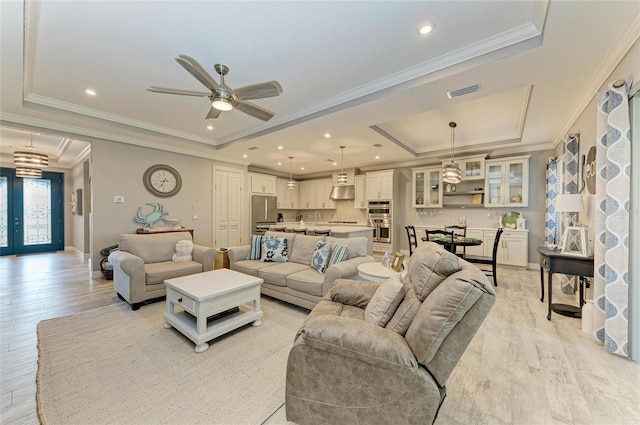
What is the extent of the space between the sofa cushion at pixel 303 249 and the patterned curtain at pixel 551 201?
444 centimetres

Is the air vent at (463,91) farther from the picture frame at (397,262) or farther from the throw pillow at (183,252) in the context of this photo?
the throw pillow at (183,252)

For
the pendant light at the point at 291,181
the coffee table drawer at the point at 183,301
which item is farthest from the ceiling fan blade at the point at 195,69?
the pendant light at the point at 291,181

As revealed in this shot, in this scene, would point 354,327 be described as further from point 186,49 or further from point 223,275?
point 186,49

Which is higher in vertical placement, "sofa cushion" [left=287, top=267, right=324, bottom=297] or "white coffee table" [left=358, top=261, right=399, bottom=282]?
"white coffee table" [left=358, top=261, right=399, bottom=282]

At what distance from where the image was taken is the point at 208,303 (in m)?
2.33

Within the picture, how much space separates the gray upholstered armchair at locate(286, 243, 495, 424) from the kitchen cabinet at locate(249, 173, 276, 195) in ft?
21.3

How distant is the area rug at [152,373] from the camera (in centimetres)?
155

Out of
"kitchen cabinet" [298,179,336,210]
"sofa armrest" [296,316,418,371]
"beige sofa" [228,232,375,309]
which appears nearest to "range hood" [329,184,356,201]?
"kitchen cabinet" [298,179,336,210]

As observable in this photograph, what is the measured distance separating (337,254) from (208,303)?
1.61 m

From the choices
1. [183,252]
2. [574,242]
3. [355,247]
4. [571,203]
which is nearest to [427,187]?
[571,203]

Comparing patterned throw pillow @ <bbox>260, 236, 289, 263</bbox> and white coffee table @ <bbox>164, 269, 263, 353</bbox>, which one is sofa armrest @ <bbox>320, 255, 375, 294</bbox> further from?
patterned throw pillow @ <bbox>260, 236, 289, 263</bbox>

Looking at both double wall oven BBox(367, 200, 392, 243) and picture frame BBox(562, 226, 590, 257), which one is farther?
double wall oven BBox(367, 200, 392, 243)

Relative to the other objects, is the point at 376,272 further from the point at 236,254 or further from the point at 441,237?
the point at 441,237

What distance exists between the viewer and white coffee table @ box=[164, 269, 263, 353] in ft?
7.47
